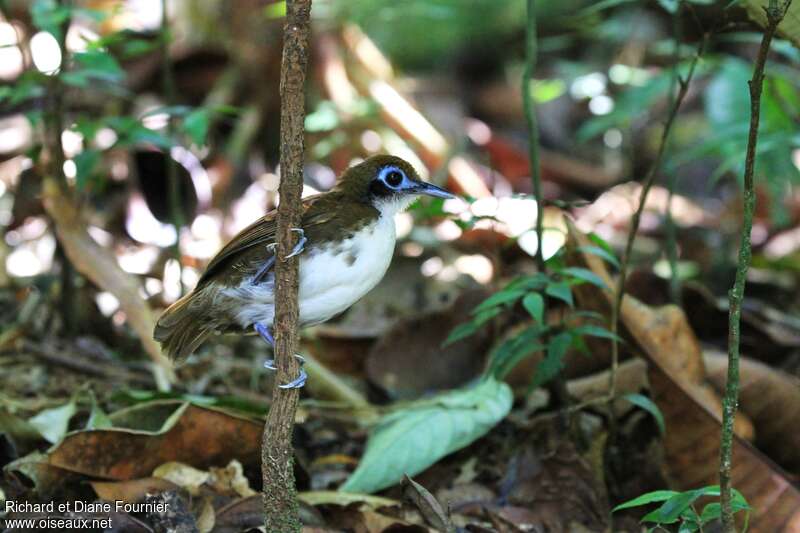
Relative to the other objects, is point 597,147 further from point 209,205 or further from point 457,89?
point 209,205

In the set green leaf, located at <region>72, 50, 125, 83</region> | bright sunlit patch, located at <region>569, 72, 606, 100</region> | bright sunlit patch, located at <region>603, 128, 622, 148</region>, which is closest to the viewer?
green leaf, located at <region>72, 50, 125, 83</region>

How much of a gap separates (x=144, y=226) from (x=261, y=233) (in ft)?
9.47

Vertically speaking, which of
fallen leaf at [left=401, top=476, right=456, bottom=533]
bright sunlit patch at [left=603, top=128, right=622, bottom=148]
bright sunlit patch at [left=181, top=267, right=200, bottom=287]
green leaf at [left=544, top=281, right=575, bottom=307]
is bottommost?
bright sunlit patch at [left=181, top=267, right=200, bottom=287]

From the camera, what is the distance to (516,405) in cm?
397

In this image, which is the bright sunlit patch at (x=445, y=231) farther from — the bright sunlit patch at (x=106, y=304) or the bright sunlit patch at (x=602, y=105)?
the bright sunlit patch at (x=106, y=304)

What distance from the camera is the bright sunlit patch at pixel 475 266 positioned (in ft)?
17.2

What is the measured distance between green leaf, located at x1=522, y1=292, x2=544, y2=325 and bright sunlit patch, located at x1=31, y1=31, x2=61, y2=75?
2.10 m

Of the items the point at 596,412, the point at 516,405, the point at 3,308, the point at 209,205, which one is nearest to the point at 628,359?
the point at 596,412

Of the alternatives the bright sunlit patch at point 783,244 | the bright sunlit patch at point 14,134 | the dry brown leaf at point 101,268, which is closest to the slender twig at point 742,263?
the dry brown leaf at point 101,268

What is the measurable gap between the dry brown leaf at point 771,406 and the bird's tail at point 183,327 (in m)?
1.82

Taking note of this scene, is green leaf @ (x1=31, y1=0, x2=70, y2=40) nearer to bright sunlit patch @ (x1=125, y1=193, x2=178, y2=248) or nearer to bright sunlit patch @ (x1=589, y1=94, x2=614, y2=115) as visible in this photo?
bright sunlit patch @ (x1=125, y1=193, x2=178, y2=248)

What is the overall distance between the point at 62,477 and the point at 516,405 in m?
1.67

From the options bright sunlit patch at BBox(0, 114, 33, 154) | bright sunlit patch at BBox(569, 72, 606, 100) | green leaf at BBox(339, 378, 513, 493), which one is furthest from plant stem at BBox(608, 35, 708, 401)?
bright sunlit patch at BBox(0, 114, 33, 154)

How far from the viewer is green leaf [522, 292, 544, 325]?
2.99 metres
